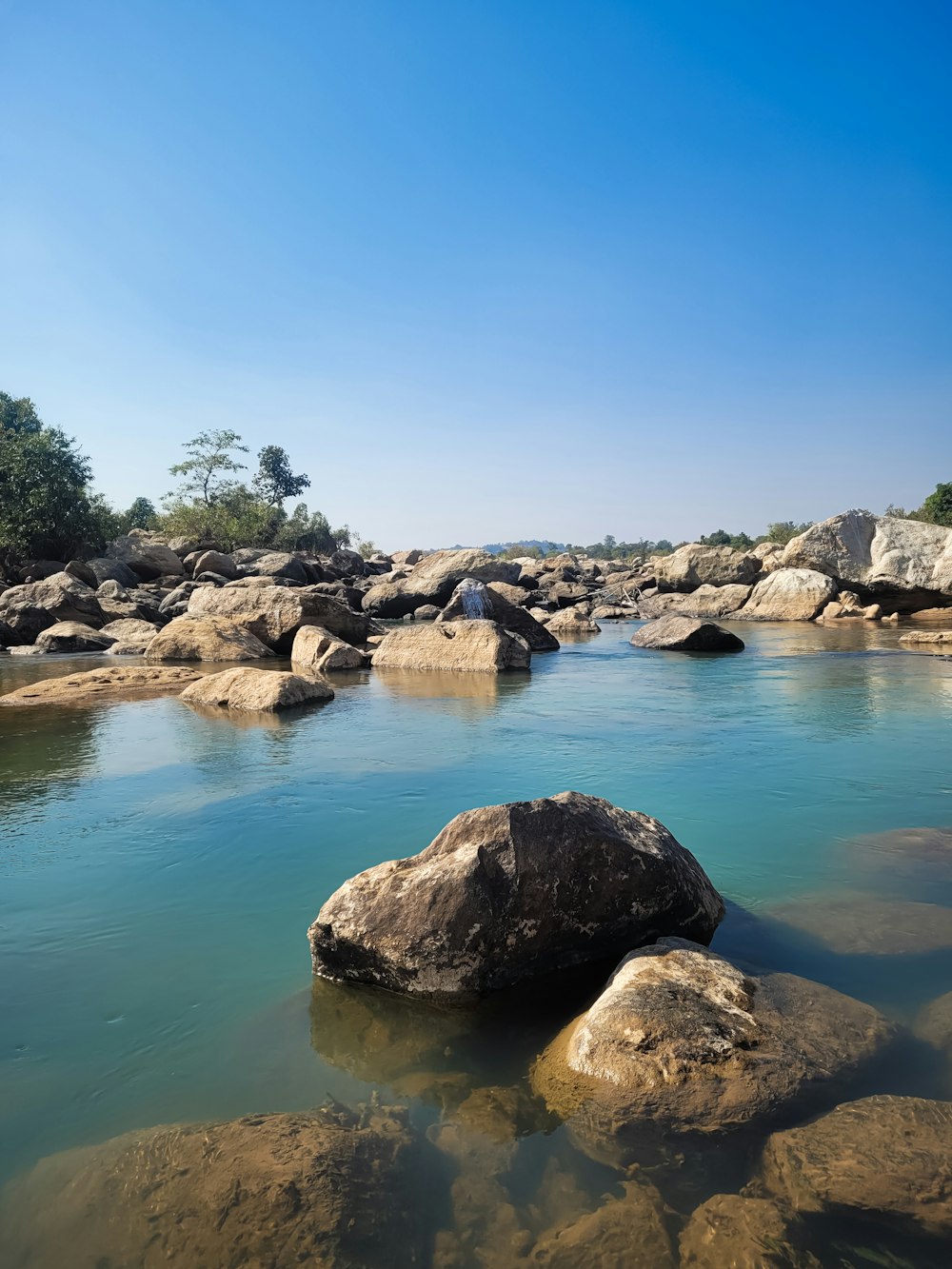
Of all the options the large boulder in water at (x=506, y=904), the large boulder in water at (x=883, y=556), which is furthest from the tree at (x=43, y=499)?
the large boulder in water at (x=506, y=904)

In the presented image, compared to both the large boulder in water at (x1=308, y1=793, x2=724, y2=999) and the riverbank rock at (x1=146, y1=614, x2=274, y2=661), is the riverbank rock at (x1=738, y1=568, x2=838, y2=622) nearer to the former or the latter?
the riverbank rock at (x1=146, y1=614, x2=274, y2=661)

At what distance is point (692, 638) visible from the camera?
783 inches

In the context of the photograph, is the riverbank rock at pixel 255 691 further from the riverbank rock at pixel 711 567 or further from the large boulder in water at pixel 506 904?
the riverbank rock at pixel 711 567

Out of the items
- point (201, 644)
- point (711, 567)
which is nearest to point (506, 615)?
point (201, 644)

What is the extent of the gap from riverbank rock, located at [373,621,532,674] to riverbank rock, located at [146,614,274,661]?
2924 millimetres

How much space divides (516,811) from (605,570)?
49.9 metres

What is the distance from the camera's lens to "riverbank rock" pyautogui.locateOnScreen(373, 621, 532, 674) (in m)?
16.7

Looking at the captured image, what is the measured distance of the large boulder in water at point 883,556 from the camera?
28812mm

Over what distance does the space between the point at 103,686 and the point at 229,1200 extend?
1230 centimetres

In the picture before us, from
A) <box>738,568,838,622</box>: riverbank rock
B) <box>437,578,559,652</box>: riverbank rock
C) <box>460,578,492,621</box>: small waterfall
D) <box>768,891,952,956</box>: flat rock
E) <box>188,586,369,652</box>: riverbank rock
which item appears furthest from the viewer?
<box>738,568,838,622</box>: riverbank rock

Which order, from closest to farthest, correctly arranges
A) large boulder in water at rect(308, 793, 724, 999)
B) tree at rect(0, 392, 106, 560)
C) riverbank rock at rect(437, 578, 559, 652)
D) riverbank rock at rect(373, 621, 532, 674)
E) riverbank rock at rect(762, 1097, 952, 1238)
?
riverbank rock at rect(762, 1097, 952, 1238), large boulder in water at rect(308, 793, 724, 999), riverbank rock at rect(373, 621, 532, 674), riverbank rock at rect(437, 578, 559, 652), tree at rect(0, 392, 106, 560)

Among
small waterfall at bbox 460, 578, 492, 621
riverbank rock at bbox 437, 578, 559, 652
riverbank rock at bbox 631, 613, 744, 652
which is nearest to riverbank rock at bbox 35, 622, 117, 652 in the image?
riverbank rock at bbox 437, 578, 559, 652

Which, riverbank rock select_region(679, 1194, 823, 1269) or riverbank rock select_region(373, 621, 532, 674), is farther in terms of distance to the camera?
riverbank rock select_region(373, 621, 532, 674)

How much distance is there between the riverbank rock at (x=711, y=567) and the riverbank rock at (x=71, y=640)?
2499 cm
